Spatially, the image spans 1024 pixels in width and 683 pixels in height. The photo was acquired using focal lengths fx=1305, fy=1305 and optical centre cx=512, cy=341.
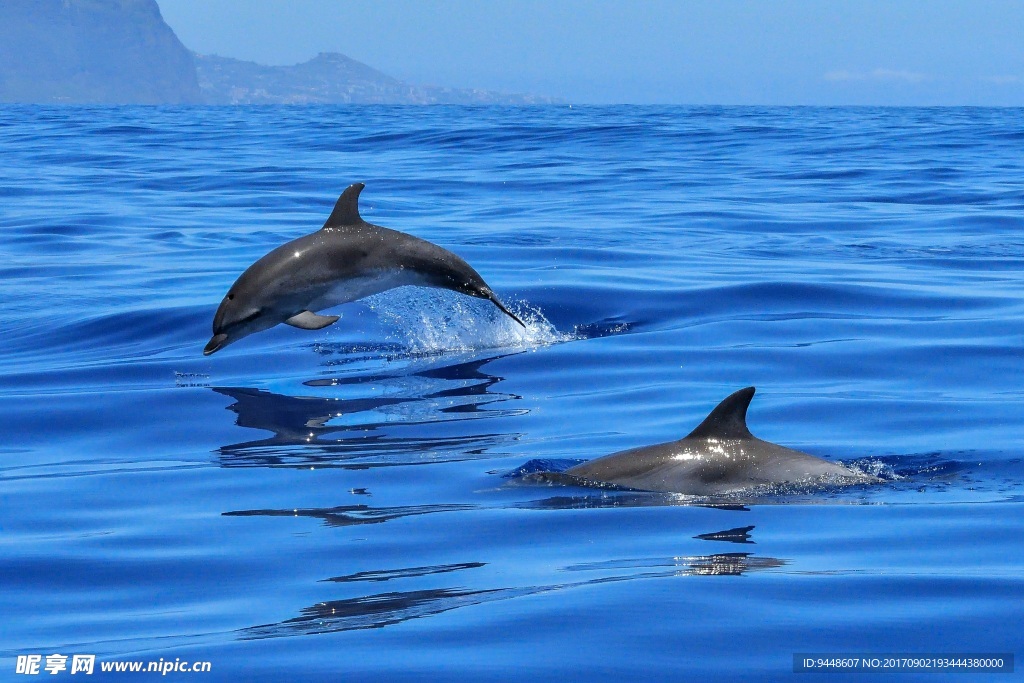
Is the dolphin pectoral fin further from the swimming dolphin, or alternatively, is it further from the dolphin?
the swimming dolphin

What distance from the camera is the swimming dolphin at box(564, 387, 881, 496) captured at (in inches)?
268

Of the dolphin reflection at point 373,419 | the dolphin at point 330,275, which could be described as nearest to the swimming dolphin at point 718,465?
the dolphin reflection at point 373,419

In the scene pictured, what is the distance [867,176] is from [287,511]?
83.3 ft

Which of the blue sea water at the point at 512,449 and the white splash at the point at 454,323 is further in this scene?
the white splash at the point at 454,323

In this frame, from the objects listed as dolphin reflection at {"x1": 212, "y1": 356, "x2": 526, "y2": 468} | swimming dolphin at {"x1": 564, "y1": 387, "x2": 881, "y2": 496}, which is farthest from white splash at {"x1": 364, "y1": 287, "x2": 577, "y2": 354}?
swimming dolphin at {"x1": 564, "y1": 387, "x2": 881, "y2": 496}

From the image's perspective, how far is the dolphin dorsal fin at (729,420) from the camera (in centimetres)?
675

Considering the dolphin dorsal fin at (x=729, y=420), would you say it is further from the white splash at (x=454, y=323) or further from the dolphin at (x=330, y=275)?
the white splash at (x=454, y=323)

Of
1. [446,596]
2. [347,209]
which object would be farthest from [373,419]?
[446,596]

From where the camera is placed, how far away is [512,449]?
808cm

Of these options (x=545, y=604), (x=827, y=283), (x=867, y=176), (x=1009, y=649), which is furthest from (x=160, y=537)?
(x=867, y=176)

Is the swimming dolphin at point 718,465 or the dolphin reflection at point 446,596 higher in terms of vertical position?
the swimming dolphin at point 718,465

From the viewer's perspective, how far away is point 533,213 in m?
22.3

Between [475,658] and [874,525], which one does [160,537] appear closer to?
[475,658]

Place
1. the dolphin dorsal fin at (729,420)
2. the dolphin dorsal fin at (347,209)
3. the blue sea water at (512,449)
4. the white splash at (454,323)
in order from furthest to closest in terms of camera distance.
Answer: the white splash at (454,323) < the dolphin dorsal fin at (347,209) < the dolphin dorsal fin at (729,420) < the blue sea water at (512,449)
